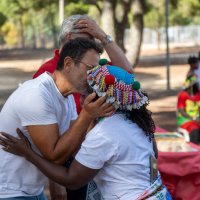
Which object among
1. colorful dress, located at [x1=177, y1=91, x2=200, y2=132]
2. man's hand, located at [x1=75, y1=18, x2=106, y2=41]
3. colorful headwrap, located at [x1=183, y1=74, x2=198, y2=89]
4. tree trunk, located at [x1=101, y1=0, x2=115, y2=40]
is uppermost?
man's hand, located at [x1=75, y1=18, x2=106, y2=41]

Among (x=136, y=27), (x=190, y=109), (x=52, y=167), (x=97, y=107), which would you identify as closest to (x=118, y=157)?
(x=97, y=107)

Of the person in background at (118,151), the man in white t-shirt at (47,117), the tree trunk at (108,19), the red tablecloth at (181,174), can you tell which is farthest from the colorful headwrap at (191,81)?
the tree trunk at (108,19)

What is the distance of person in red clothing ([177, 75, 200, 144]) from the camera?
7.83 metres

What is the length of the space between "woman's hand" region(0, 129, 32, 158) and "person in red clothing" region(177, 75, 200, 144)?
209 inches

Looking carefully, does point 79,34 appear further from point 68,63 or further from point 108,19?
point 108,19

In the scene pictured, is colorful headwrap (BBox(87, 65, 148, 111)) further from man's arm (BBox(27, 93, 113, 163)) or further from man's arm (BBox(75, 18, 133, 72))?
man's arm (BBox(75, 18, 133, 72))

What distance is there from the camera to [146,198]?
98.1 inches

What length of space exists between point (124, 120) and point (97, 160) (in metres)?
0.22

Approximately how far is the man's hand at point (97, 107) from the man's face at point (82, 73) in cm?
14

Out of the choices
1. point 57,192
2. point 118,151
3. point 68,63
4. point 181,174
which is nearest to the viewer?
point 118,151

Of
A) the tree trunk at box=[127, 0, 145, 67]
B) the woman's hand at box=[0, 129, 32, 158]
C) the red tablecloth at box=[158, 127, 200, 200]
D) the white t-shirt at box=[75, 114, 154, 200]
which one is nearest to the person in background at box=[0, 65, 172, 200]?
the white t-shirt at box=[75, 114, 154, 200]

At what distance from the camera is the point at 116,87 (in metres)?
2.47

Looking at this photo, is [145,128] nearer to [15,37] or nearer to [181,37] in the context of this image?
[181,37]

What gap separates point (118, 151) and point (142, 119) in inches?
8.9
